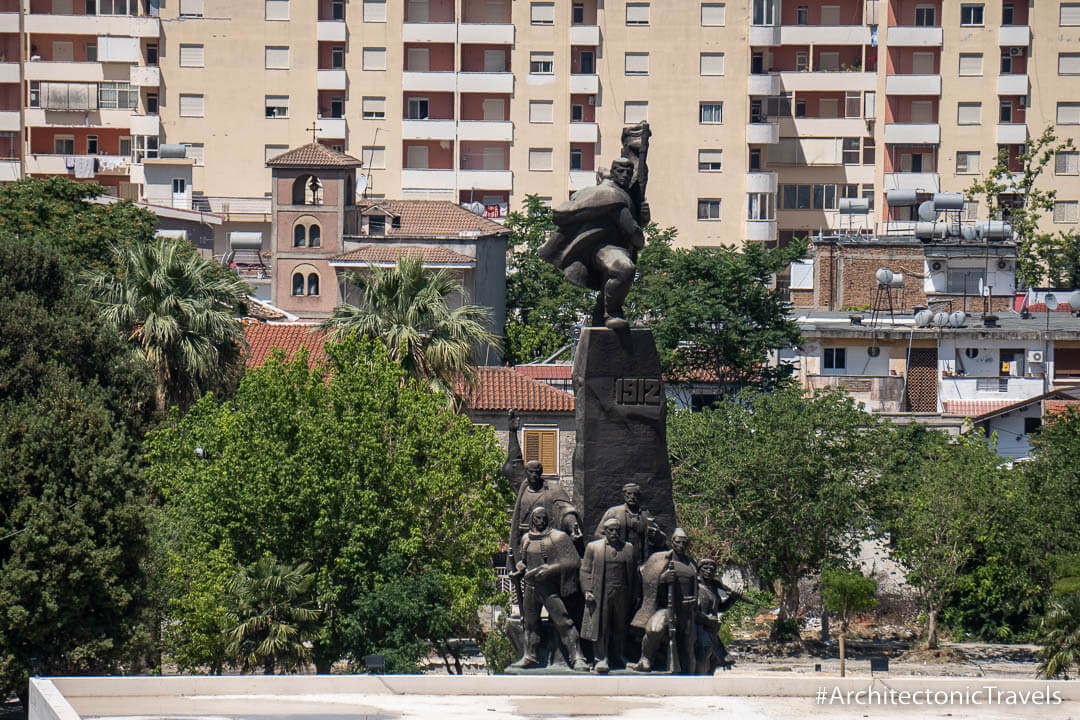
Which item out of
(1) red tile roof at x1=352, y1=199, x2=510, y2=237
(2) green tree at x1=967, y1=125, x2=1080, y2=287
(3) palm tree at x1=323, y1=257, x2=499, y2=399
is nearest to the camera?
(3) palm tree at x1=323, y1=257, x2=499, y2=399

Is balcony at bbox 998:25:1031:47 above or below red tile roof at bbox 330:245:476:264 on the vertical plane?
above

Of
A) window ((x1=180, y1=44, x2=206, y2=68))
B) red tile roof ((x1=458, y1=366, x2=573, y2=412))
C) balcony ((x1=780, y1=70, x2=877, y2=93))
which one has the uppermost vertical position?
window ((x1=180, y1=44, x2=206, y2=68))

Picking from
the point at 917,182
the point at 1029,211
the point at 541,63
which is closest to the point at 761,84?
the point at 917,182

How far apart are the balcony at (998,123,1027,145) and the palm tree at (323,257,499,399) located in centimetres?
6113

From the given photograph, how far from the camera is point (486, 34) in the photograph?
103500mm

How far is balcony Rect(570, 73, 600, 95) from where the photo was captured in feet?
340

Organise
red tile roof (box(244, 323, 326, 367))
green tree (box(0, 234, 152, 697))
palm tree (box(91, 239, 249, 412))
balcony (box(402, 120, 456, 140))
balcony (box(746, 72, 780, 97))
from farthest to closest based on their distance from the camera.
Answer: balcony (box(402, 120, 456, 140)) → balcony (box(746, 72, 780, 97)) → red tile roof (box(244, 323, 326, 367)) → palm tree (box(91, 239, 249, 412)) → green tree (box(0, 234, 152, 697))

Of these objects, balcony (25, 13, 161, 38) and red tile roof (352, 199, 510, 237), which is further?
balcony (25, 13, 161, 38)

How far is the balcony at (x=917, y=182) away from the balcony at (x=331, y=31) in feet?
91.4

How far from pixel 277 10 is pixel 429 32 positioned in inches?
290

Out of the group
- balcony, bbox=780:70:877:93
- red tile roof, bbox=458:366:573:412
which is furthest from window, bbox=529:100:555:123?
red tile roof, bbox=458:366:573:412

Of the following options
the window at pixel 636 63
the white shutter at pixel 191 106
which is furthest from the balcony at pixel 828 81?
the white shutter at pixel 191 106

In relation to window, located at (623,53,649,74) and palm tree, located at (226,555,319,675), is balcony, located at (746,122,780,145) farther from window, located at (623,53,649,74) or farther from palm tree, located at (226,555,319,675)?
palm tree, located at (226,555,319,675)

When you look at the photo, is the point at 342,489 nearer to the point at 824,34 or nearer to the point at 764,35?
the point at 764,35
